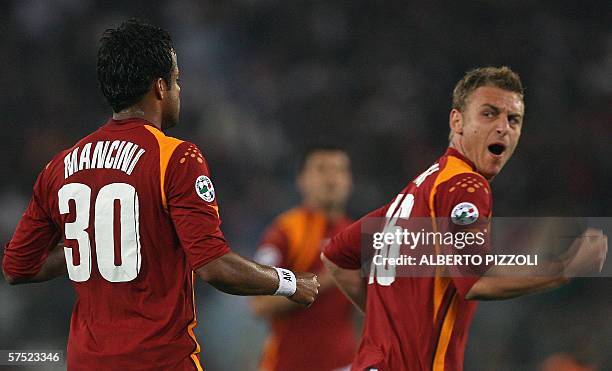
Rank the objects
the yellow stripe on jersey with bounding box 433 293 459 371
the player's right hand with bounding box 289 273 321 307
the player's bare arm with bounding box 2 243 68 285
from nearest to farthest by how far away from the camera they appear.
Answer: the player's right hand with bounding box 289 273 321 307 < the player's bare arm with bounding box 2 243 68 285 < the yellow stripe on jersey with bounding box 433 293 459 371

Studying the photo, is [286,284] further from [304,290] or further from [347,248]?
[347,248]

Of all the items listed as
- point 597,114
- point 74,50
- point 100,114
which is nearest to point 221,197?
point 100,114

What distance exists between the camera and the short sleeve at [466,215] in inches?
138

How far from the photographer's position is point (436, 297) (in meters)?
3.76

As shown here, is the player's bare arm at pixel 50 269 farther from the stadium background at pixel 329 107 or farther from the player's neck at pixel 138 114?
the stadium background at pixel 329 107

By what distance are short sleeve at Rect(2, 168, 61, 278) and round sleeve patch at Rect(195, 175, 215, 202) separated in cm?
66

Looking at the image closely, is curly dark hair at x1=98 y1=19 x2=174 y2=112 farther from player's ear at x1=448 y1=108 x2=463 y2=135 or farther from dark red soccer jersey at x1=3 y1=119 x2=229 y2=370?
player's ear at x1=448 y1=108 x2=463 y2=135

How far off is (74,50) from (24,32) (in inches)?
25.9

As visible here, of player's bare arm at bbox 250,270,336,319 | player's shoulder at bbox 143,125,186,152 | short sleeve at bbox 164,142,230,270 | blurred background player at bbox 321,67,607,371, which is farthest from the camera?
player's bare arm at bbox 250,270,336,319

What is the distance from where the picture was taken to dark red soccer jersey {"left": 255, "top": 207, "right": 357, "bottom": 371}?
6715mm

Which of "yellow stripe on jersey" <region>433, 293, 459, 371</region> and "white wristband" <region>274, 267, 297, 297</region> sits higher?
"white wristband" <region>274, 267, 297, 297</region>

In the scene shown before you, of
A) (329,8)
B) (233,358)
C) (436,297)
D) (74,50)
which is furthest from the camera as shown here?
(329,8)

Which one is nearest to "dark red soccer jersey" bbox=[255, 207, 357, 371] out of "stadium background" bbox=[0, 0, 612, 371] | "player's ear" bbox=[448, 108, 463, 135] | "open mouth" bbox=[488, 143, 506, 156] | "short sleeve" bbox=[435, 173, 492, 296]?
"stadium background" bbox=[0, 0, 612, 371]

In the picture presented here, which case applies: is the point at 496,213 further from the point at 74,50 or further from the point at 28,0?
the point at 28,0
